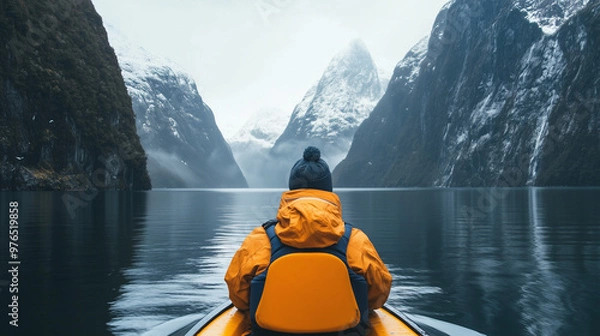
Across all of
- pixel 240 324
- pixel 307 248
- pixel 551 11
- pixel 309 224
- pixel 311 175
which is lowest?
pixel 240 324

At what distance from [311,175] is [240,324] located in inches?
76.3

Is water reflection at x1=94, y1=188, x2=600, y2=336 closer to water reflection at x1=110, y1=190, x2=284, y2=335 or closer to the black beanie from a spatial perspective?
water reflection at x1=110, y1=190, x2=284, y2=335

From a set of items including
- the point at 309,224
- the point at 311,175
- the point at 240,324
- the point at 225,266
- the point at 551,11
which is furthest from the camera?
the point at 551,11

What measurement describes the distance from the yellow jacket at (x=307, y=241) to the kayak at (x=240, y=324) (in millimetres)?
346

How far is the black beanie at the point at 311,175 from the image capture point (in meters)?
5.72

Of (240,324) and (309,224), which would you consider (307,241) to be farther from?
(240,324)

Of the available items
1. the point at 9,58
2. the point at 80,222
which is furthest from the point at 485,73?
the point at 80,222

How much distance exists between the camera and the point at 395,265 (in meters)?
17.0

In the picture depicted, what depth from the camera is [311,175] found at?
5.71 metres

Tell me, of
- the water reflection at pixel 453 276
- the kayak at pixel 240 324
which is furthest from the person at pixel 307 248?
the water reflection at pixel 453 276

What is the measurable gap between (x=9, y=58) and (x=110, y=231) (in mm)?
73639

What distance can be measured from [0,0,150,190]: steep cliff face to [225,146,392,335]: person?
86.5m

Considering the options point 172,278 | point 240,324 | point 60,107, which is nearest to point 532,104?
point 60,107

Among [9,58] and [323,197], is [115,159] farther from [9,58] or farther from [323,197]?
[323,197]
